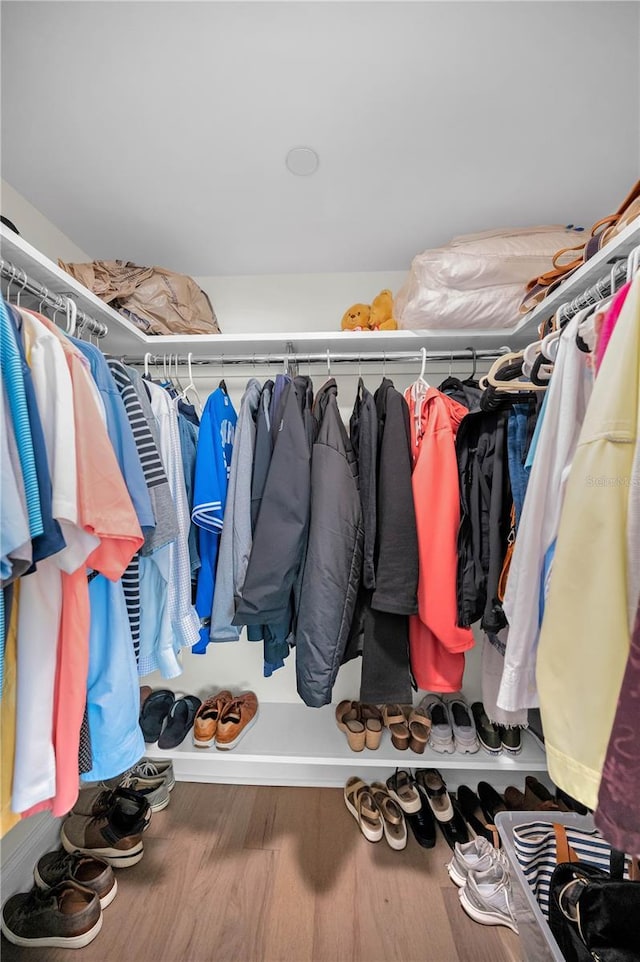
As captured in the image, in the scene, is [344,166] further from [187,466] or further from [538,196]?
[187,466]

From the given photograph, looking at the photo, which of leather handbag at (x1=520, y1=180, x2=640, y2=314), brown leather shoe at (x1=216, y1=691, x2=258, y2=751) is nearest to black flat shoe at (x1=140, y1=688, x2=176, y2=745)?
brown leather shoe at (x1=216, y1=691, x2=258, y2=751)

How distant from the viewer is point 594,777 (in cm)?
42

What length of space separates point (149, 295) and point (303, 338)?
1.98ft

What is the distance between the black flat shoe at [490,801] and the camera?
1.27 m

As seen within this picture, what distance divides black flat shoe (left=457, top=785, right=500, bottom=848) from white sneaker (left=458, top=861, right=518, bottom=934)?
86 millimetres

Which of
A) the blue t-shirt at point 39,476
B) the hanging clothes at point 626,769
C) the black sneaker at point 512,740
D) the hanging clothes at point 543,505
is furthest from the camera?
the black sneaker at point 512,740

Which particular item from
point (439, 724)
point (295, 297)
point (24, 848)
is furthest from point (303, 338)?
point (24, 848)

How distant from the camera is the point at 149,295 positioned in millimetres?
1252

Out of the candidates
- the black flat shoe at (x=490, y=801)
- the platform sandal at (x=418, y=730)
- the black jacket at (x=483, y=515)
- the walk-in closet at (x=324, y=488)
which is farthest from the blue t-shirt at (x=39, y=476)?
the black flat shoe at (x=490, y=801)

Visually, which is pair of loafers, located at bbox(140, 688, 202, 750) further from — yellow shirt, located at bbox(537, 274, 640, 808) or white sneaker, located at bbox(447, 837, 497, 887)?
yellow shirt, located at bbox(537, 274, 640, 808)

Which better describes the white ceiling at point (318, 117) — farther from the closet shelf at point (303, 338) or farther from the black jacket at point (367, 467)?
the black jacket at point (367, 467)

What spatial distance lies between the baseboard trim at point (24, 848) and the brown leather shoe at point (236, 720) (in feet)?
2.05

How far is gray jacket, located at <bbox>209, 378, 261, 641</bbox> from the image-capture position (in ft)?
3.42

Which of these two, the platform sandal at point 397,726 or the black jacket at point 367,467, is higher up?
the black jacket at point 367,467
